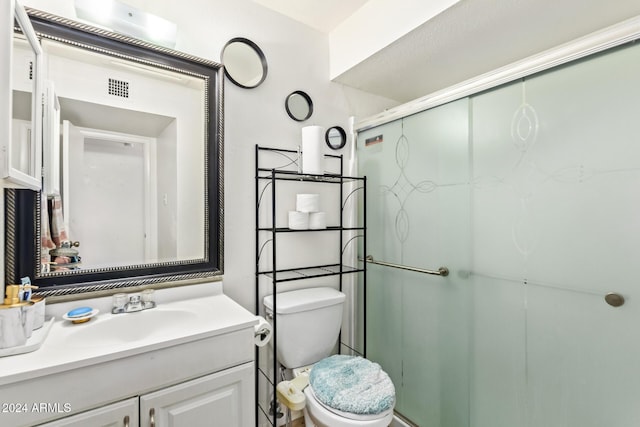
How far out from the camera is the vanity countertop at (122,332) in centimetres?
81

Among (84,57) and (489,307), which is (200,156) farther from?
(489,307)

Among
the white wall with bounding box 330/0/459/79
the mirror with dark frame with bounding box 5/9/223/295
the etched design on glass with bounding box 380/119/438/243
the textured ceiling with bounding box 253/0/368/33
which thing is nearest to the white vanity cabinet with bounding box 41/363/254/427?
the mirror with dark frame with bounding box 5/9/223/295

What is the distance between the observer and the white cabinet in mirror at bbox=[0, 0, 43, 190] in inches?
30.2

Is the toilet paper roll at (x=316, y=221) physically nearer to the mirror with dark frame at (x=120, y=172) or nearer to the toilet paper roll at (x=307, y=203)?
the toilet paper roll at (x=307, y=203)

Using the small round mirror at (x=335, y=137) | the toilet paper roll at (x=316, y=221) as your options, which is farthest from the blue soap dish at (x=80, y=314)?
the small round mirror at (x=335, y=137)

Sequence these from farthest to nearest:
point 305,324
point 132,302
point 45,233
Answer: point 305,324 < point 132,302 < point 45,233

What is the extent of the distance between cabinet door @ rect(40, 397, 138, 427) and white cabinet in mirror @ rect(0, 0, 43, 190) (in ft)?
2.22

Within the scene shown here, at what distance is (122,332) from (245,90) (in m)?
1.24

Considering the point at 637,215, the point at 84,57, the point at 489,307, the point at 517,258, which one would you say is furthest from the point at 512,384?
the point at 84,57

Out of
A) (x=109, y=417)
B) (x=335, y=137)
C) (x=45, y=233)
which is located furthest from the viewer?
(x=335, y=137)

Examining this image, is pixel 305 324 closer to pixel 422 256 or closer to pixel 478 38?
pixel 422 256

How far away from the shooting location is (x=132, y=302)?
122 cm

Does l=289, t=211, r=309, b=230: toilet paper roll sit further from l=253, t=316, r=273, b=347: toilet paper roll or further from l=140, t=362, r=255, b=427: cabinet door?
l=140, t=362, r=255, b=427: cabinet door

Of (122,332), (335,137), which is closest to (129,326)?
(122,332)
